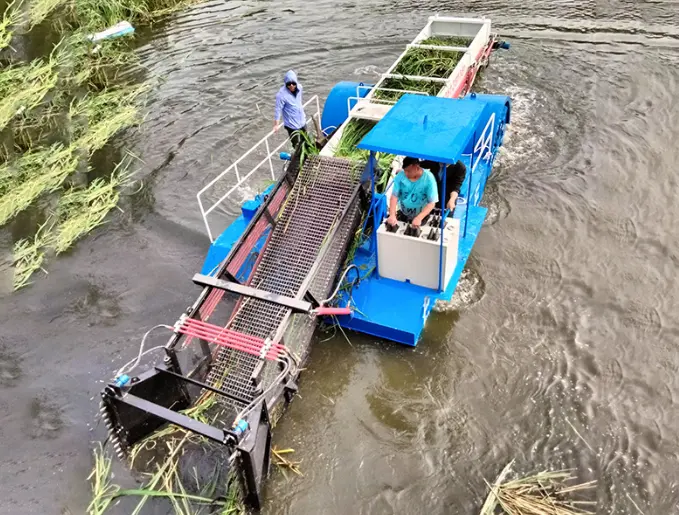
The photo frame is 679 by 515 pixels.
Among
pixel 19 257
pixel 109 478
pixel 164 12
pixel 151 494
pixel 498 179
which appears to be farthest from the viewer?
pixel 164 12

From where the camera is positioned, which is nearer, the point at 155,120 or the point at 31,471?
the point at 31,471

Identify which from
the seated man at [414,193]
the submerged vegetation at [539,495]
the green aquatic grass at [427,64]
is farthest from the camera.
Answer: the green aquatic grass at [427,64]

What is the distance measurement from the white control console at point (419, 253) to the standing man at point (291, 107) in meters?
2.34

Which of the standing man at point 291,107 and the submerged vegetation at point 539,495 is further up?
the standing man at point 291,107

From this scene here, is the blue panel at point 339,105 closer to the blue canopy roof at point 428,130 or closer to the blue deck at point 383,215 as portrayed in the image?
the blue deck at point 383,215

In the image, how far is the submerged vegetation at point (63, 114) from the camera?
9547 millimetres

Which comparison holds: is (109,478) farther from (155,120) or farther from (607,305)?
(155,120)

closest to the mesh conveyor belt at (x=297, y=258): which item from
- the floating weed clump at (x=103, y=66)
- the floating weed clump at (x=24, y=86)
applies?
the floating weed clump at (x=24, y=86)

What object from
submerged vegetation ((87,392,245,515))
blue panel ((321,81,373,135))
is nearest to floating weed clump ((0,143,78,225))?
blue panel ((321,81,373,135))

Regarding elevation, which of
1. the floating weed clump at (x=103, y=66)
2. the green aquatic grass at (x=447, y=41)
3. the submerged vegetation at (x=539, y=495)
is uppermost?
the green aquatic grass at (x=447, y=41)

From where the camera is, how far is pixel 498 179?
9656 millimetres

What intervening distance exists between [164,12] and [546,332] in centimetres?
1552

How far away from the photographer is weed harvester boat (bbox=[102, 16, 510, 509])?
5379 millimetres

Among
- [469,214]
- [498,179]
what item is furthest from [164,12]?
[469,214]
